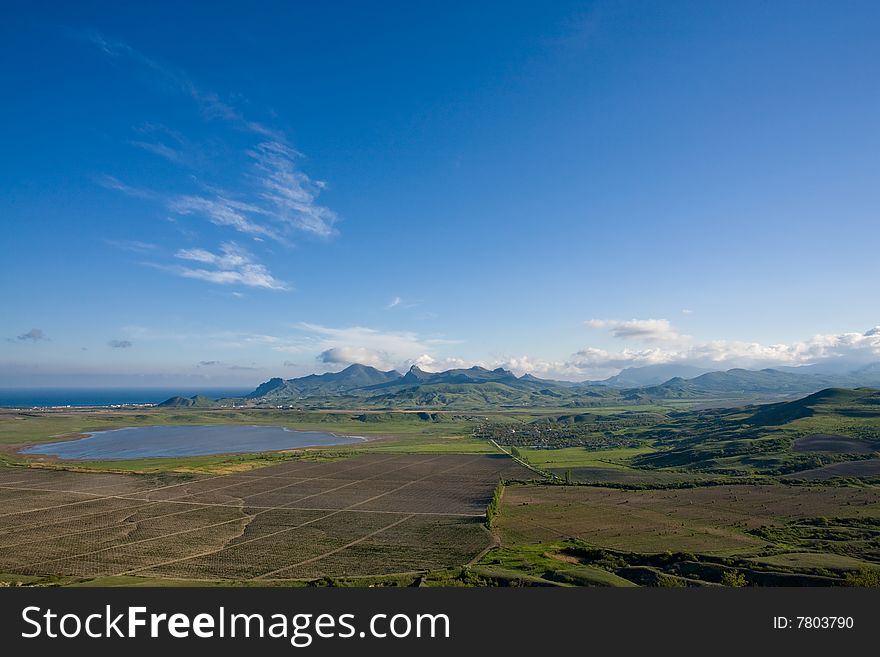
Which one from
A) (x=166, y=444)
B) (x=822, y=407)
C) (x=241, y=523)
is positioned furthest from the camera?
(x=822, y=407)

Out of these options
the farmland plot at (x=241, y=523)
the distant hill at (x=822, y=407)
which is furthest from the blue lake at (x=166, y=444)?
the distant hill at (x=822, y=407)

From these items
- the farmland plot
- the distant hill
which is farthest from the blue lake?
the distant hill

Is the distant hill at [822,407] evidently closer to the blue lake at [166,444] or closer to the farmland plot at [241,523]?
the farmland plot at [241,523]

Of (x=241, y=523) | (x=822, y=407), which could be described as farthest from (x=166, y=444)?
(x=822, y=407)

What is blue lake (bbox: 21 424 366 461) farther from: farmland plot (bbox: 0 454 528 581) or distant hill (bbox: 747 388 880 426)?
distant hill (bbox: 747 388 880 426)

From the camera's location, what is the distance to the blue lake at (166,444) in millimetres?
137625

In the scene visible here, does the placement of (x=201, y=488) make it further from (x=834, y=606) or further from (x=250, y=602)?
(x=834, y=606)

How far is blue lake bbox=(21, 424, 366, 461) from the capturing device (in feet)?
452

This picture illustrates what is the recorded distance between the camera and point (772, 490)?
272 ft

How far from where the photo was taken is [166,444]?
162m

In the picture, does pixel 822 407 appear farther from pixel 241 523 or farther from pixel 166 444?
pixel 166 444

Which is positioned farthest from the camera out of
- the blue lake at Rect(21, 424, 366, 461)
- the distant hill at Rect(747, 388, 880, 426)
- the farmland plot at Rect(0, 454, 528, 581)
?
the distant hill at Rect(747, 388, 880, 426)

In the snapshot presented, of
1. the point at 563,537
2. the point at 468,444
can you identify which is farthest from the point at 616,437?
the point at 563,537

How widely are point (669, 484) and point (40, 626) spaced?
95.9 meters
